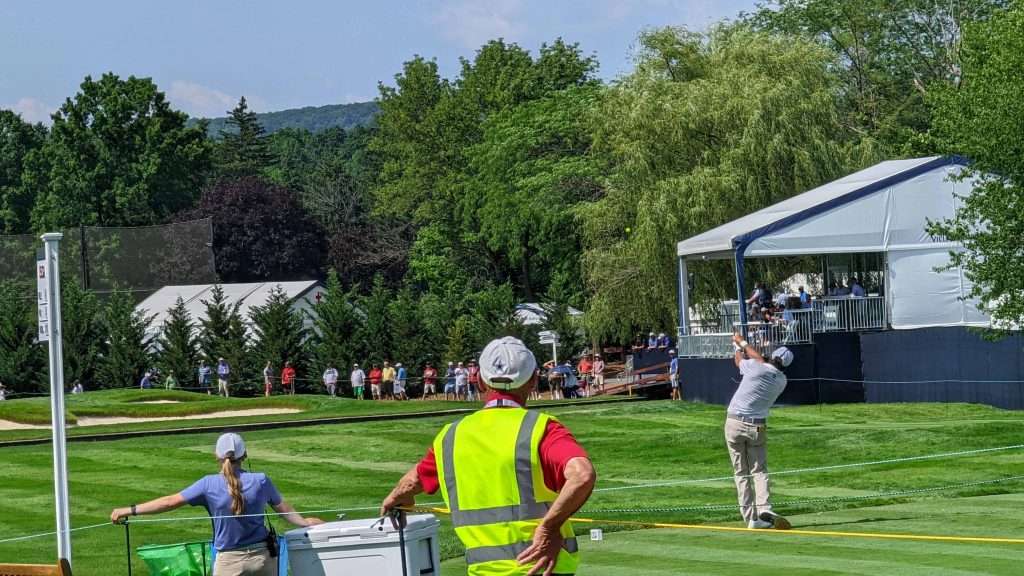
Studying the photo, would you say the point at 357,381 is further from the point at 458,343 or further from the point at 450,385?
the point at 458,343

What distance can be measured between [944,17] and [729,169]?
29.8m

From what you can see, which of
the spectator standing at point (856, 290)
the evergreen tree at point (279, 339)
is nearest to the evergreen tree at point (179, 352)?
the evergreen tree at point (279, 339)

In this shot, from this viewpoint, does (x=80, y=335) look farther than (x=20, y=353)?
Yes

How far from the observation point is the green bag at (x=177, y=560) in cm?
1012

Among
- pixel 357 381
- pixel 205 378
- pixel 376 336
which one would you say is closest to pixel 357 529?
pixel 357 381

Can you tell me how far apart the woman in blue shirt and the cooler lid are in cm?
103

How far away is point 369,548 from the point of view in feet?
29.4

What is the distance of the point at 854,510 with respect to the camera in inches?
742

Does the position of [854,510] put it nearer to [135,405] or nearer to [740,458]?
[740,458]

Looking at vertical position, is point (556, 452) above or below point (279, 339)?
below

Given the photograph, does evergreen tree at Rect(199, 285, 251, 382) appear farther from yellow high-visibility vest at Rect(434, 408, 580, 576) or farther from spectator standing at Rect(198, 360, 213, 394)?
yellow high-visibility vest at Rect(434, 408, 580, 576)

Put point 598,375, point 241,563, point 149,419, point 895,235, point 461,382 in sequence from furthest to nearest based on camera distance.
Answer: point 461,382, point 598,375, point 149,419, point 895,235, point 241,563

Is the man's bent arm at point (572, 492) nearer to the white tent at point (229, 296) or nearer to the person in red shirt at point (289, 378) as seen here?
the person in red shirt at point (289, 378)

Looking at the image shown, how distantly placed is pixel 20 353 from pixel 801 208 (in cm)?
3258
